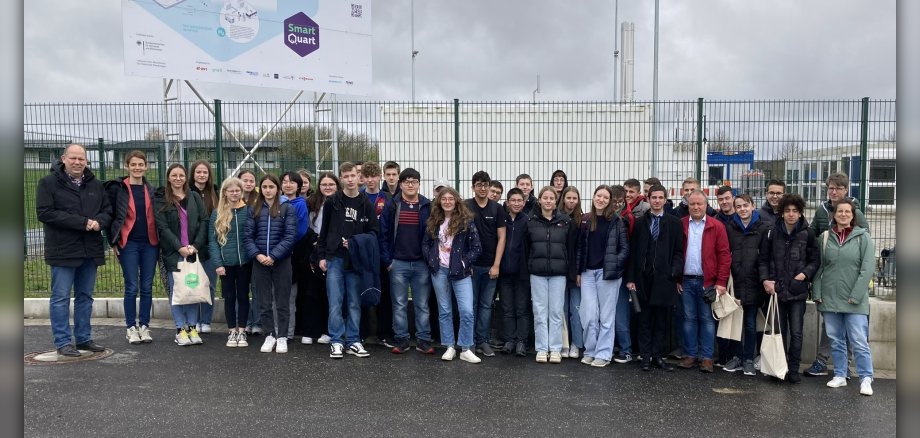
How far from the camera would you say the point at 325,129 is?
27.8 feet

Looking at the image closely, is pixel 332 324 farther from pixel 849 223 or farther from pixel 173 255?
pixel 849 223

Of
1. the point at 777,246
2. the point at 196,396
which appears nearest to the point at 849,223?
the point at 777,246

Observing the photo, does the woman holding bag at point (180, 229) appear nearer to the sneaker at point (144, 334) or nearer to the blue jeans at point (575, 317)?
the sneaker at point (144, 334)

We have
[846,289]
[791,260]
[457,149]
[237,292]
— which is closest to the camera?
[846,289]

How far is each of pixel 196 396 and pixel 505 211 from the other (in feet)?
11.4

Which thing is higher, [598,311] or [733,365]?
[598,311]

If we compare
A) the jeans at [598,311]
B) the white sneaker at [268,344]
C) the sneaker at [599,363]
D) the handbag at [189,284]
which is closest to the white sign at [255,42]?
the handbag at [189,284]

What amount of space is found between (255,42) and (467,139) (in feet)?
14.2

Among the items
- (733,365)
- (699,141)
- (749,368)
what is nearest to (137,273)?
(733,365)

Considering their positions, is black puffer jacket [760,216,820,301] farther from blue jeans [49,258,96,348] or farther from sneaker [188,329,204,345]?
blue jeans [49,258,96,348]

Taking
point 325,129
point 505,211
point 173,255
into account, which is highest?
point 325,129

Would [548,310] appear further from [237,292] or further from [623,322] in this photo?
[237,292]

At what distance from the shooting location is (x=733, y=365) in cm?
612

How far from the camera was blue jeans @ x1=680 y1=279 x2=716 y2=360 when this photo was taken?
20.1ft
